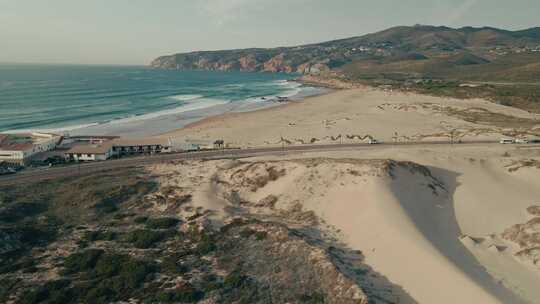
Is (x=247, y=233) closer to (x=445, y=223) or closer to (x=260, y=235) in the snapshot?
(x=260, y=235)

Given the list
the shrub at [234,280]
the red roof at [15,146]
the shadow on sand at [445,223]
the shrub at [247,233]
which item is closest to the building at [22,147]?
the red roof at [15,146]

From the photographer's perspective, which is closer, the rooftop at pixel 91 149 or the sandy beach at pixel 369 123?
the rooftop at pixel 91 149

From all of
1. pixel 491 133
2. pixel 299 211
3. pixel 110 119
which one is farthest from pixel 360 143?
pixel 110 119

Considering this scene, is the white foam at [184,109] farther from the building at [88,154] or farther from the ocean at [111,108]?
the building at [88,154]

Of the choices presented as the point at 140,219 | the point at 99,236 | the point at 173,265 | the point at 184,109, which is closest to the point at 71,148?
the point at 140,219

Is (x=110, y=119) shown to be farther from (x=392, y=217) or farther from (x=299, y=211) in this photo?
(x=392, y=217)

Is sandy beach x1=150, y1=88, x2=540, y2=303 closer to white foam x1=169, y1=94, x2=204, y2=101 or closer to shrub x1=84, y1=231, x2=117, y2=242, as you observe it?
shrub x1=84, y1=231, x2=117, y2=242

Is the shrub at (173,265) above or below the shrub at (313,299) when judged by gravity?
below
